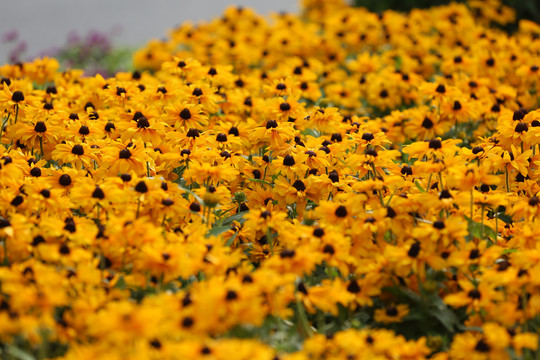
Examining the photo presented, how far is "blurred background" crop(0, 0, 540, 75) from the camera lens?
27.1 feet

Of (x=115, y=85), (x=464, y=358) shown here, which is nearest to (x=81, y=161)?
(x=115, y=85)

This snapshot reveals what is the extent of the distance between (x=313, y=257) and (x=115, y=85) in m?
2.14

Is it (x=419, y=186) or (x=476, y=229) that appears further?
(x=419, y=186)

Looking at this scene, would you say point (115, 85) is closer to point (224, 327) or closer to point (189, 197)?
point (189, 197)

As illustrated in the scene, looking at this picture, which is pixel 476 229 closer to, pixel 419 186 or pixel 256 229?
pixel 419 186

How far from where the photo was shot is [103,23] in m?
11.8

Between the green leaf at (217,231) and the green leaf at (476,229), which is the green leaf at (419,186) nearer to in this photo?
the green leaf at (476,229)

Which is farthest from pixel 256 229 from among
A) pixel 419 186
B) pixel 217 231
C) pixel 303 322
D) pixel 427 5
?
pixel 427 5

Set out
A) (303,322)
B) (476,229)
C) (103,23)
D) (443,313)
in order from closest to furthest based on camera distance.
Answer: (303,322), (443,313), (476,229), (103,23)

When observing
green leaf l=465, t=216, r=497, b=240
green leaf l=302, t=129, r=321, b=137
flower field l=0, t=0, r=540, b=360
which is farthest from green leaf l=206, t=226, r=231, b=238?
green leaf l=302, t=129, r=321, b=137

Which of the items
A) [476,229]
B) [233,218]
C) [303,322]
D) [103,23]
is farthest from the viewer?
[103,23]

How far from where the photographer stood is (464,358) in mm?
2193

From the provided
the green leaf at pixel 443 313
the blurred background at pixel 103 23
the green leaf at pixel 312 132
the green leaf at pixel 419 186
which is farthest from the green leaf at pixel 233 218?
the blurred background at pixel 103 23

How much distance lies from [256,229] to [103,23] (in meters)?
9.91
